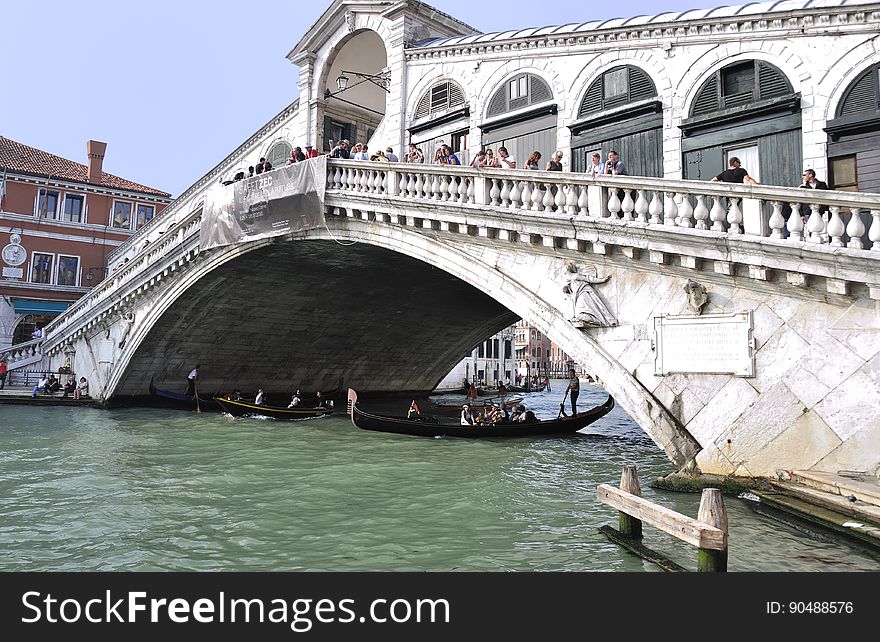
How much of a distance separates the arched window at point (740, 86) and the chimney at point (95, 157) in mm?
25223

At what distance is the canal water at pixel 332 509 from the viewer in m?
5.38

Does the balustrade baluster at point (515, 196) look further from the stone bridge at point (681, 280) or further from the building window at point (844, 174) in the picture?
the building window at point (844, 174)

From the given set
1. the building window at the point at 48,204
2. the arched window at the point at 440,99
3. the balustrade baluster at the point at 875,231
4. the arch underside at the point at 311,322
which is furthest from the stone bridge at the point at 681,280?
the building window at the point at 48,204

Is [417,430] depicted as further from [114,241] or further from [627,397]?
[114,241]

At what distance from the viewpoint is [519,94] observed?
1197 centimetres

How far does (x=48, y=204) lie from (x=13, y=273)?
3103 millimetres

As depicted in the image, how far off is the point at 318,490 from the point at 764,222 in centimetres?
620

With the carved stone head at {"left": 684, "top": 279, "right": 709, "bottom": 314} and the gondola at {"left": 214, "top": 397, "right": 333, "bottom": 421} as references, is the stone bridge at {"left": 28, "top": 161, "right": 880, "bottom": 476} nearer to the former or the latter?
the carved stone head at {"left": 684, "top": 279, "right": 709, "bottom": 314}

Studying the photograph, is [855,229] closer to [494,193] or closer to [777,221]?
[777,221]

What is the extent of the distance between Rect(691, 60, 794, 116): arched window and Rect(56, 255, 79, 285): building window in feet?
81.8

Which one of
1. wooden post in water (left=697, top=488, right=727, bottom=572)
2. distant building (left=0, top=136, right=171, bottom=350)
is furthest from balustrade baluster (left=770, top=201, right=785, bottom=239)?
distant building (left=0, top=136, right=171, bottom=350)

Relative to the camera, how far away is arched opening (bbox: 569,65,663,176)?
10.2 metres

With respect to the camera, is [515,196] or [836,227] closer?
[836,227]

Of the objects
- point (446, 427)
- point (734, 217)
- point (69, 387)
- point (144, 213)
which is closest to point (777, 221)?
point (734, 217)
